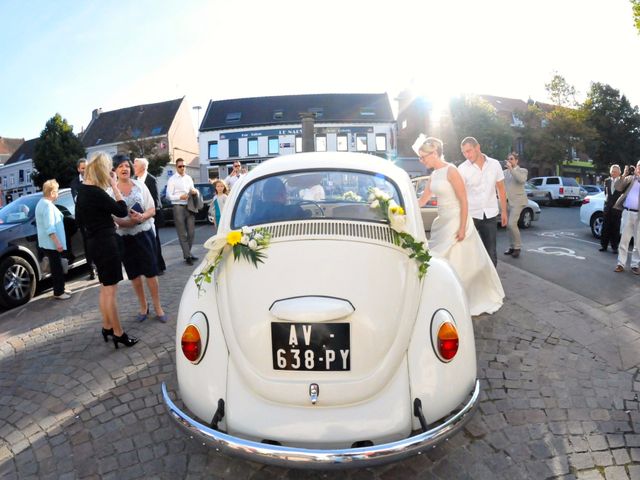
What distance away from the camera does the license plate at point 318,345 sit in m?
2.14

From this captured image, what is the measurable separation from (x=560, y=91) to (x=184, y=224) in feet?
124

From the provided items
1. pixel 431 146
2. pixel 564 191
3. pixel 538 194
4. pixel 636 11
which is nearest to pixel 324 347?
pixel 431 146

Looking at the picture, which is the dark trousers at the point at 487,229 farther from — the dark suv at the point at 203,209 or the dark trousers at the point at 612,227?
the dark suv at the point at 203,209

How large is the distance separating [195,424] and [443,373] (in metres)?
1.35

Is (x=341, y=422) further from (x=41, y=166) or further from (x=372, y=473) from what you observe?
(x=41, y=166)

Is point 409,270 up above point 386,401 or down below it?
above

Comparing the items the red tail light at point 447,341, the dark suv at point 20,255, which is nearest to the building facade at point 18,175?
the dark suv at point 20,255

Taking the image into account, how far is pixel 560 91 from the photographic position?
34906 mm

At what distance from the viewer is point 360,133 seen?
40938mm

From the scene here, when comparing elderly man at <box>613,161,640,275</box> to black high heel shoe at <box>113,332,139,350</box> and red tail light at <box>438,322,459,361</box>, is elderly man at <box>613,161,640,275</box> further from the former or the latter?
black high heel shoe at <box>113,332,139,350</box>

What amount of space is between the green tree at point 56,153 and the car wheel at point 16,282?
3777 centimetres

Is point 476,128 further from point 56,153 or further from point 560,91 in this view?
point 56,153

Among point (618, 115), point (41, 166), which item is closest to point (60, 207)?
point (41, 166)

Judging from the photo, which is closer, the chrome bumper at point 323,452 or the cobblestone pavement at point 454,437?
the chrome bumper at point 323,452
